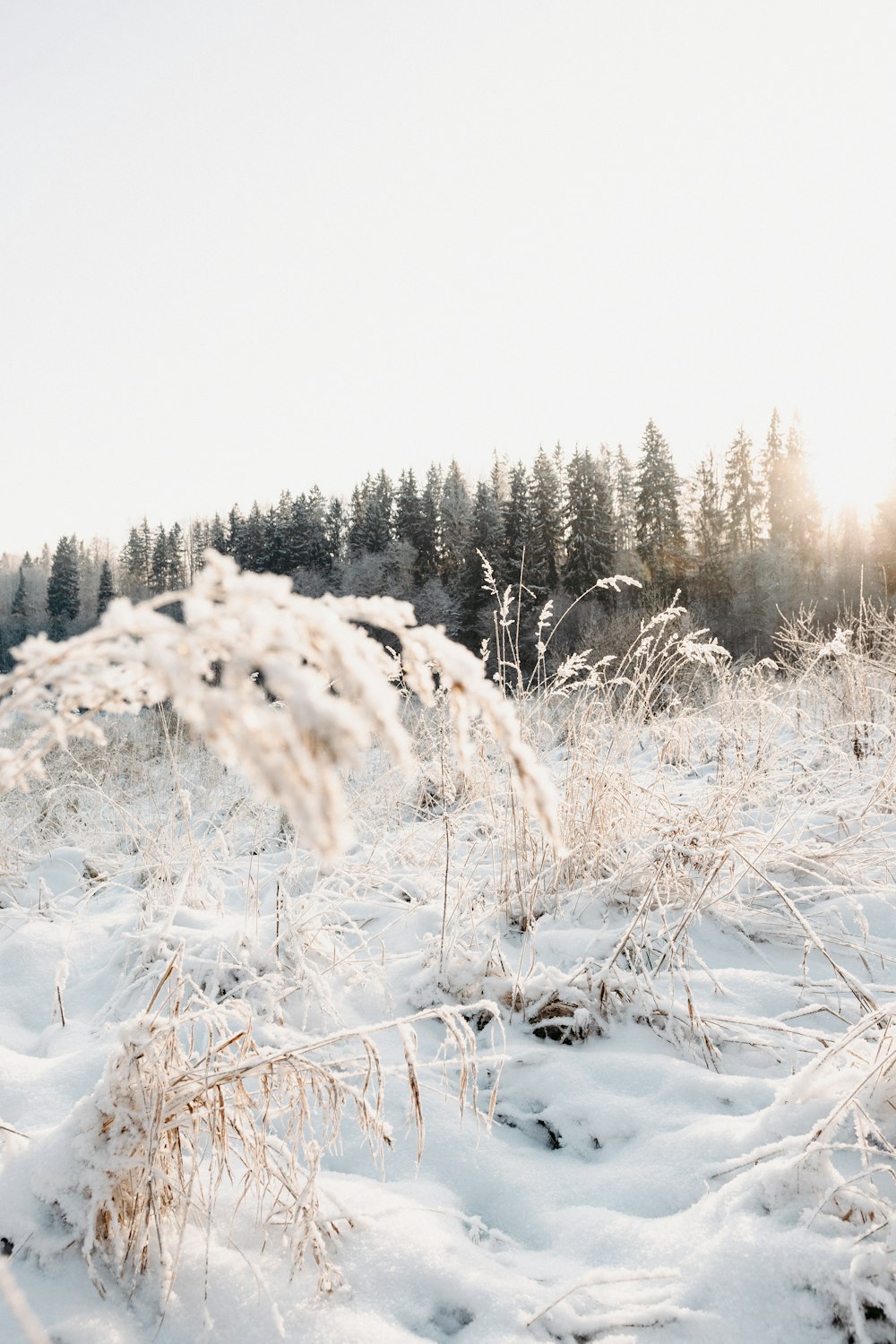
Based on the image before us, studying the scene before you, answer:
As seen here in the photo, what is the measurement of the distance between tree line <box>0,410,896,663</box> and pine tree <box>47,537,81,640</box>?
206 centimetres

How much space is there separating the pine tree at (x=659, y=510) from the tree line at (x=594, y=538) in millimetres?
61

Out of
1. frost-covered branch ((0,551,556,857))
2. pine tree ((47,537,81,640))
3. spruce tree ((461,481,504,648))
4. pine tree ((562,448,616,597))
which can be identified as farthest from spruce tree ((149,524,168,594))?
frost-covered branch ((0,551,556,857))

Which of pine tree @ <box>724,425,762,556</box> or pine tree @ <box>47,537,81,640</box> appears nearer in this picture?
pine tree @ <box>724,425,762,556</box>

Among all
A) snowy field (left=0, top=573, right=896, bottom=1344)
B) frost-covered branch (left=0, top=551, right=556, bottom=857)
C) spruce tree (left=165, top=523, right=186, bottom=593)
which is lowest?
snowy field (left=0, top=573, right=896, bottom=1344)

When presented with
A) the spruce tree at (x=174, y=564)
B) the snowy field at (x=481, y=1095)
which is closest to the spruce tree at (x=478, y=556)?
the snowy field at (x=481, y=1095)

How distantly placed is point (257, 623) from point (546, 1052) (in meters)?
1.79

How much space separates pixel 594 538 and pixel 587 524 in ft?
2.33

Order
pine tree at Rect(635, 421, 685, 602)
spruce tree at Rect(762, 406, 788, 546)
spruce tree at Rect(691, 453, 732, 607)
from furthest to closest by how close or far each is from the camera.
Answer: spruce tree at Rect(762, 406, 788, 546) → spruce tree at Rect(691, 453, 732, 607) → pine tree at Rect(635, 421, 685, 602)

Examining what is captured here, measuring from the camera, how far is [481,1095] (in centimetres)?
179

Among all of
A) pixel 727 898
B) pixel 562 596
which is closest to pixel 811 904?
pixel 727 898

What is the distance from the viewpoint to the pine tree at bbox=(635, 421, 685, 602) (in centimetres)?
3444

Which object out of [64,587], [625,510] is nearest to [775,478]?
[625,510]

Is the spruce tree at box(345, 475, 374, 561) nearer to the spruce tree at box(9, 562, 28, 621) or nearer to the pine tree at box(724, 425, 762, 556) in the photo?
the pine tree at box(724, 425, 762, 556)

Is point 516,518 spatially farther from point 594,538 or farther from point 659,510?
point 659,510
